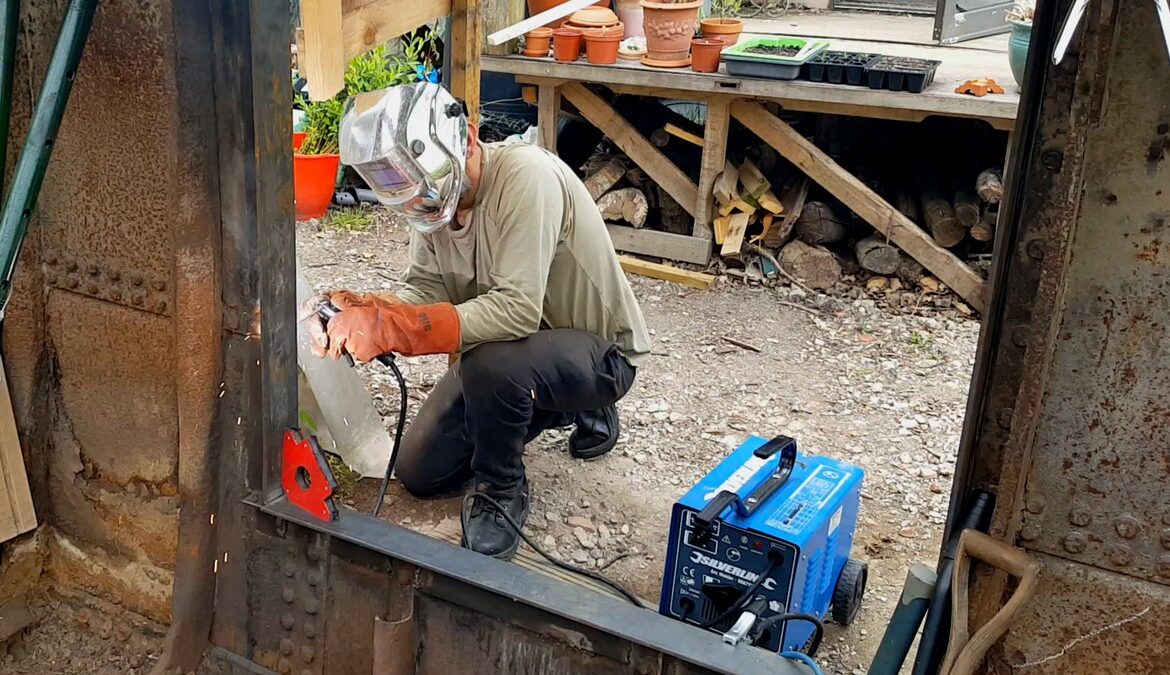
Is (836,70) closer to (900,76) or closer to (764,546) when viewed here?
(900,76)

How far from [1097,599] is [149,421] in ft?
6.82

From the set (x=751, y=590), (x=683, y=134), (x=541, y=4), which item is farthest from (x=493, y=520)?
(x=541, y=4)

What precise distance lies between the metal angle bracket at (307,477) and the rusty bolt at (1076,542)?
5.04 ft

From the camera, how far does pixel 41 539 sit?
112 inches

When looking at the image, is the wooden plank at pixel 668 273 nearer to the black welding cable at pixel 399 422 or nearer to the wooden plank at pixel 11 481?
the black welding cable at pixel 399 422

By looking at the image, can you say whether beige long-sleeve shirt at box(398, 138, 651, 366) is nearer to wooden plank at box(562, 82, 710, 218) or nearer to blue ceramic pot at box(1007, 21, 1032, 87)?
wooden plank at box(562, 82, 710, 218)

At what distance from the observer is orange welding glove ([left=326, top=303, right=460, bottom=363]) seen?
2.87m

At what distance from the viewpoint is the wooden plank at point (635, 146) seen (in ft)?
19.5

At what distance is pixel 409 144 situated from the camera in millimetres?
2729

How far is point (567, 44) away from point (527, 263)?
10.2 feet

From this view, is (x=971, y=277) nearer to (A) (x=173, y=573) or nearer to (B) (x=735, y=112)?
(B) (x=735, y=112)

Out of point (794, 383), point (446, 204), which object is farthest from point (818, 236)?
point (446, 204)

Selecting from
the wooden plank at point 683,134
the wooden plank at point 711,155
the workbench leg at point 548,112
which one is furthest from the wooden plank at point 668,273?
the workbench leg at point 548,112

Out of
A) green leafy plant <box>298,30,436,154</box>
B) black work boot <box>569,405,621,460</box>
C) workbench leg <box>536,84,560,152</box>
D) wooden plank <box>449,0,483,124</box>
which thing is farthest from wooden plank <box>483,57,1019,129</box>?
black work boot <box>569,405,621,460</box>
